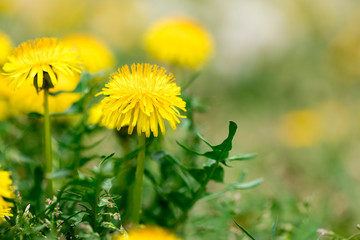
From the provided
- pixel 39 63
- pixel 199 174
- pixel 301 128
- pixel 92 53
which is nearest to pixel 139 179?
pixel 199 174

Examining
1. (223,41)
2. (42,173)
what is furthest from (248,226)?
(223,41)

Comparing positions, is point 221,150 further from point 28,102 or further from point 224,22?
point 224,22

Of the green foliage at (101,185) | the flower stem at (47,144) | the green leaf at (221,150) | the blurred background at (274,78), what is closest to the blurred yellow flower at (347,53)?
the blurred background at (274,78)

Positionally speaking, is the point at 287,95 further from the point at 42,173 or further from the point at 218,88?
the point at 42,173

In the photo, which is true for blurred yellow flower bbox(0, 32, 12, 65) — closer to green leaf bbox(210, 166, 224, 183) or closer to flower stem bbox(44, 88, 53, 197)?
flower stem bbox(44, 88, 53, 197)

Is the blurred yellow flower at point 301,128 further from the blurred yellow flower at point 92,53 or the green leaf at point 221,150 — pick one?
the green leaf at point 221,150

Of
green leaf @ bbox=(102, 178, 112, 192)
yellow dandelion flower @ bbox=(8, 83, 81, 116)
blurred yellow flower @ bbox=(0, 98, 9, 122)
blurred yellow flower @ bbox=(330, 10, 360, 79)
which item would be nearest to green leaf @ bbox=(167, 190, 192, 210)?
green leaf @ bbox=(102, 178, 112, 192)

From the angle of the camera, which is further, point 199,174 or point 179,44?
point 179,44
